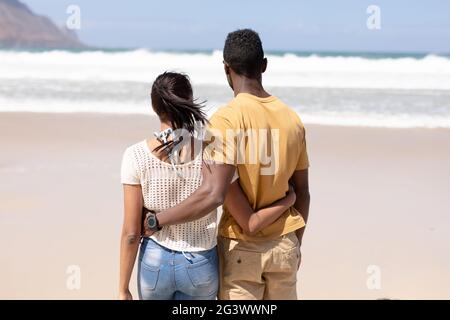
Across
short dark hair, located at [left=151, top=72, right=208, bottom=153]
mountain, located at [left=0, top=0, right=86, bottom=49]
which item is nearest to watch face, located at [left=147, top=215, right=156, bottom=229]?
short dark hair, located at [left=151, top=72, right=208, bottom=153]

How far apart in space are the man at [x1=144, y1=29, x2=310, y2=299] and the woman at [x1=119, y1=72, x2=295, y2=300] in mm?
66

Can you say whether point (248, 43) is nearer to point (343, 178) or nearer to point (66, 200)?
point (66, 200)

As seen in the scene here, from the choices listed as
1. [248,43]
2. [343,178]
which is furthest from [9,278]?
[343,178]

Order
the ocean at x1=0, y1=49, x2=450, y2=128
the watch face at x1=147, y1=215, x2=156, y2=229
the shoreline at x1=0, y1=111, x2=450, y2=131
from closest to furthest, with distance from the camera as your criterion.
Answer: the watch face at x1=147, y1=215, x2=156, y2=229 → the shoreline at x1=0, y1=111, x2=450, y2=131 → the ocean at x1=0, y1=49, x2=450, y2=128

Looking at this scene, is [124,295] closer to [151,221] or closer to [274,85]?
[151,221]

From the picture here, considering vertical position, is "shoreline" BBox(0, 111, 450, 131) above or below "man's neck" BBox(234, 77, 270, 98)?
below

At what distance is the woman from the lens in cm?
234

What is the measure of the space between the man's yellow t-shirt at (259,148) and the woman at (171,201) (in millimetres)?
59

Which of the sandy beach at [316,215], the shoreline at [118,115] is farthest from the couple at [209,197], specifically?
the shoreline at [118,115]

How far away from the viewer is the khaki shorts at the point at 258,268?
94.3 inches

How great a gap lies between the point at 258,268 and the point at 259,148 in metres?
0.48
